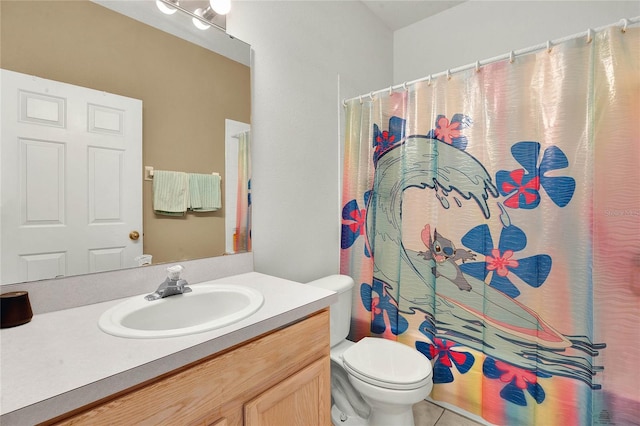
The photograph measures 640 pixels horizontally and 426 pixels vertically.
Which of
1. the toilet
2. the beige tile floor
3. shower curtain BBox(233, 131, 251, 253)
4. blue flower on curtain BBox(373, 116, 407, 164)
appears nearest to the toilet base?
the toilet

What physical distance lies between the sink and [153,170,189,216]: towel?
1.08 feet

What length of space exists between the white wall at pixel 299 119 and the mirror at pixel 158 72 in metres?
0.16

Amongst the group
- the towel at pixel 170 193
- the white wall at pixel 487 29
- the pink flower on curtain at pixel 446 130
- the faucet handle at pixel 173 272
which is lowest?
the faucet handle at pixel 173 272

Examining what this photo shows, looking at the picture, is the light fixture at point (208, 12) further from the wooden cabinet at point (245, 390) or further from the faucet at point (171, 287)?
the wooden cabinet at point (245, 390)

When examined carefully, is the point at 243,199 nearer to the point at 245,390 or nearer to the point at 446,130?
the point at 245,390

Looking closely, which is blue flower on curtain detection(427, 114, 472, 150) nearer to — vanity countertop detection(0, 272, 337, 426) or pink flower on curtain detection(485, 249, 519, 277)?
pink flower on curtain detection(485, 249, 519, 277)

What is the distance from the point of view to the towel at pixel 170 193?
1.18 m

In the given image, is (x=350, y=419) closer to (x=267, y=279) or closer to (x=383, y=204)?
(x=267, y=279)

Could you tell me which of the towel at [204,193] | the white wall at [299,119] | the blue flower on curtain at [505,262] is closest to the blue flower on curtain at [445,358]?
the blue flower on curtain at [505,262]

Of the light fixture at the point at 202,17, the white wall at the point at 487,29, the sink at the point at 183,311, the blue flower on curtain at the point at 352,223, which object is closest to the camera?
the sink at the point at 183,311

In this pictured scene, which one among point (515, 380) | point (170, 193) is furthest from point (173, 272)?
point (515, 380)

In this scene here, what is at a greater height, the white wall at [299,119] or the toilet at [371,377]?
the white wall at [299,119]

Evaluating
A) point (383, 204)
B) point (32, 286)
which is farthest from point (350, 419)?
point (32, 286)

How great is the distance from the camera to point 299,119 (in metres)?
1.76
